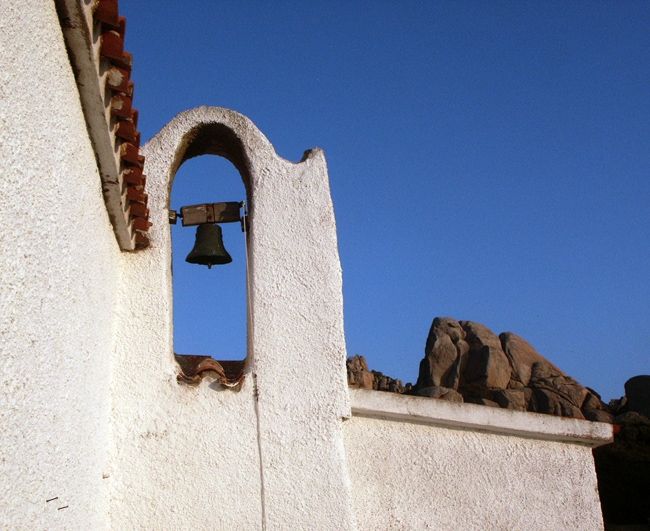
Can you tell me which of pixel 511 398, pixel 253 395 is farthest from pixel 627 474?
pixel 253 395

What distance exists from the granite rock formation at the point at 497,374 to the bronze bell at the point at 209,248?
38.6 ft

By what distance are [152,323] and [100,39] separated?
1898mm

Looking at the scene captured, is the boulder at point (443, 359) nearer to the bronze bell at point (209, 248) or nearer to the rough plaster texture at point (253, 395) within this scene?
the bronze bell at point (209, 248)

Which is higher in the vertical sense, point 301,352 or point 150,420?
point 301,352

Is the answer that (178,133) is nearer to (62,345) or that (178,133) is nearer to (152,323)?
(152,323)

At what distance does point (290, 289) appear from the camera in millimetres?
4812

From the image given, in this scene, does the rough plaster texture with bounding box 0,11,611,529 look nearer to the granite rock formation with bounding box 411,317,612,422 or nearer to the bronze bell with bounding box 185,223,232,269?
the bronze bell with bounding box 185,223,232,269

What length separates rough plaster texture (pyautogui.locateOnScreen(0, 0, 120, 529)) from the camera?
234 centimetres

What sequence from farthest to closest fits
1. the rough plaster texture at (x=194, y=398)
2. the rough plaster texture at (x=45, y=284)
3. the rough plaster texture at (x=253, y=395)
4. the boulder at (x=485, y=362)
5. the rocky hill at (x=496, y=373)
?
1. the boulder at (x=485, y=362)
2. the rocky hill at (x=496, y=373)
3. the rough plaster texture at (x=253, y=395)
4. the rough plaster texture at (x=194, y=398)
5. the rough plaster texture at (x=45, y=284)

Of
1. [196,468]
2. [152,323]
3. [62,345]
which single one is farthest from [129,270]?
[62,345]

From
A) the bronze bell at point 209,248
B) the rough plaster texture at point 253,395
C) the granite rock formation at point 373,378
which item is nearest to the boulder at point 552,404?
the granite rock formation at point 373,378

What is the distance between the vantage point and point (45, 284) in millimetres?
2754

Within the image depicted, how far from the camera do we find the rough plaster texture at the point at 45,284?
7.66ft

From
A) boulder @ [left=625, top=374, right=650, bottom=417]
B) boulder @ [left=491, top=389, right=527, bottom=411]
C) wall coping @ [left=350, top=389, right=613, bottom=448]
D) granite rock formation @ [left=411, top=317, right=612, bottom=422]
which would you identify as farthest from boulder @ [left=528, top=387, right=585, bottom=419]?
wall coping @ [left=350, top=389, right=613, bottom=448]
